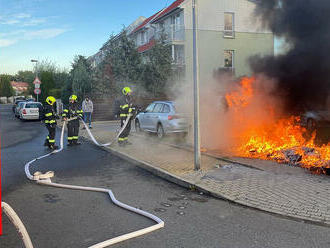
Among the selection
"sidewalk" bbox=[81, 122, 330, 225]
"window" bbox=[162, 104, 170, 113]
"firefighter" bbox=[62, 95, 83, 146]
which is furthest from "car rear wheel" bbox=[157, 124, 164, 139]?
"firefighter" bbox=[62, 95, 83, 146]

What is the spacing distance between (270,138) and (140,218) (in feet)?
18.2

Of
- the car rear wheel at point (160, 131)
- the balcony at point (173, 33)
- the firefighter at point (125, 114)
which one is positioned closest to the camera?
the firefighter at point (125, 114)

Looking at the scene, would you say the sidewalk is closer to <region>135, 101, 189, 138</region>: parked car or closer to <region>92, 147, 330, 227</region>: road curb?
<region>92, 147, 330, 227</region>: road curb

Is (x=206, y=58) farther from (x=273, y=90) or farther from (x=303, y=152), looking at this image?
(x=303, y=152)

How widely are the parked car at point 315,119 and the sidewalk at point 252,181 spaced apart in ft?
13.1

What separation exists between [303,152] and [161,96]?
51.3ft

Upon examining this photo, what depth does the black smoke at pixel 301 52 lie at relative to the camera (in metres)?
8.45

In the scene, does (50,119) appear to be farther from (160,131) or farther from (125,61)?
(125,61)

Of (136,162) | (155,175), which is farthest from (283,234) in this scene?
(136,162)

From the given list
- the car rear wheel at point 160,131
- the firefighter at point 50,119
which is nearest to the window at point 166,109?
the car rear wheel at point 160,131

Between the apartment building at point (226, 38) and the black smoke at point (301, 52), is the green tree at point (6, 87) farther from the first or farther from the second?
the black smoke at point (301, 52)

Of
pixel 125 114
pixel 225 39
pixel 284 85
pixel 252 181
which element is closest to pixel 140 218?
pixel 252 181

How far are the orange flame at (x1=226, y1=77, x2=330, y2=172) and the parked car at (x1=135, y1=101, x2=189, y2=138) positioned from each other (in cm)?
197

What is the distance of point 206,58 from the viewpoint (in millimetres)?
11820
